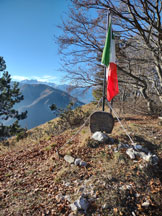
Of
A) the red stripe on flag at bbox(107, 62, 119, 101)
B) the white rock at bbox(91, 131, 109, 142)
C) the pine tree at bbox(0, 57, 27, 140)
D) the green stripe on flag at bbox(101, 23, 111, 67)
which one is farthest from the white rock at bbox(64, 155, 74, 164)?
the pine tree at bbox(0, 57, 27, 140)

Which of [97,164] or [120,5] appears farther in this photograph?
[120,5]

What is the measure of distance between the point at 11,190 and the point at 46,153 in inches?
85.9

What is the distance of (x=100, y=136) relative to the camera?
500 cm

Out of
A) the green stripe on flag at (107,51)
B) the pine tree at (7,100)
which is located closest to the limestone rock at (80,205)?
the green stripe on flag at (107,51)

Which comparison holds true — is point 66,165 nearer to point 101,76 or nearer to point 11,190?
point 11,190

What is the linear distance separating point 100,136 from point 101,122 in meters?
0.59

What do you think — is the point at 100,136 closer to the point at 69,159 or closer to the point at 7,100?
the point at 69,159

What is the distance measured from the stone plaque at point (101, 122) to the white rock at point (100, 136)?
0.91ft

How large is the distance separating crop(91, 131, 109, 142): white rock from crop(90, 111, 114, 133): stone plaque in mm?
278

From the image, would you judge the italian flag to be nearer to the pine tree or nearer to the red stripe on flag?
the red stripe on flag

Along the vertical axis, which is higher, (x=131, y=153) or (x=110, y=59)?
(x=110, y=59)

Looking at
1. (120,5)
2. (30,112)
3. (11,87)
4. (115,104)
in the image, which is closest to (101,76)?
(115,104)

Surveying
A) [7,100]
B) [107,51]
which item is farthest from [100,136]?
[7,100]

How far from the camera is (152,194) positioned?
123 inches
